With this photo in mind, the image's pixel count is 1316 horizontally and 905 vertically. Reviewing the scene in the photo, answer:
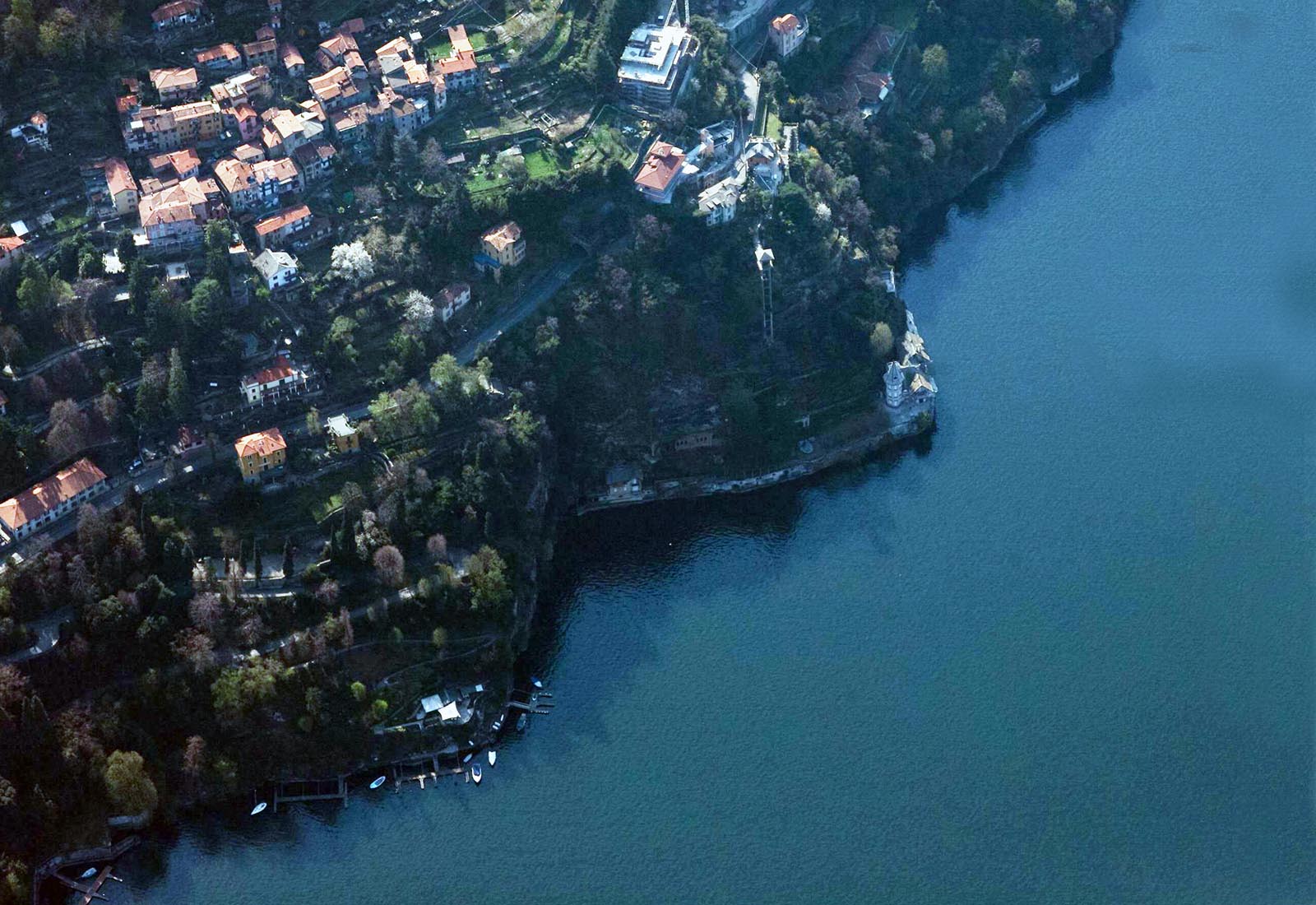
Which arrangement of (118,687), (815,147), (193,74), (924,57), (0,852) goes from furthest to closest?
(924,57), (815,147), (193,74), (118,687), (0,852)

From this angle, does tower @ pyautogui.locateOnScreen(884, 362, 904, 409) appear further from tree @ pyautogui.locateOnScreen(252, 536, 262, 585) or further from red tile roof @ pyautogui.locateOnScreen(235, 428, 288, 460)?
tree @ pyautogui.locateOnScreen(252, 536, 262, 585)

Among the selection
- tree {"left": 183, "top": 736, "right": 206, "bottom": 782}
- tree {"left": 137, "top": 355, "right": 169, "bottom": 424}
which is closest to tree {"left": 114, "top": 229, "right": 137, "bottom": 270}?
tree {"left": 137, "top": 355, "right": 169, "bottom": 424}

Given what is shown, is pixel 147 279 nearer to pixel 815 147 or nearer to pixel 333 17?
pixel 333 17

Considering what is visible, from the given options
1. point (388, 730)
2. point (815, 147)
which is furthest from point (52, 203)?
point (815, 147)

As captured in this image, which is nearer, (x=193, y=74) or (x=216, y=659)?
(x=216, y=659)

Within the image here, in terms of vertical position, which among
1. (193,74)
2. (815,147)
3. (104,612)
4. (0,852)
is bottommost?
(0,852)

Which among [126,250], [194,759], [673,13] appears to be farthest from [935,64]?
[194,759]
